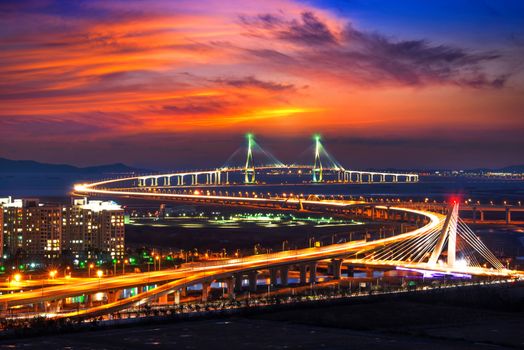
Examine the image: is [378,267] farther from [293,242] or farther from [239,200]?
[239,200]

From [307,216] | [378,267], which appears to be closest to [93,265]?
[378,267]

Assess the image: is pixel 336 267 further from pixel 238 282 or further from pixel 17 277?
pixel 17 277

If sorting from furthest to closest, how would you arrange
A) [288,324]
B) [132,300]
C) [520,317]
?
[132,300], [520,317], [288,324]

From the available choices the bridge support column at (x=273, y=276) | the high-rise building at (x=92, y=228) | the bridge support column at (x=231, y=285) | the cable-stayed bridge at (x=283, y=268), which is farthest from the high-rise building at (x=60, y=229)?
the bridge support column at (x=231, y=285)

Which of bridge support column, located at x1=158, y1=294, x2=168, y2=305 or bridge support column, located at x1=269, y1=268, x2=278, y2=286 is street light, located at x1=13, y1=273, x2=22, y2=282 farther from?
bridge support column, located at x1=269, y1=268, x2=278, y2=286

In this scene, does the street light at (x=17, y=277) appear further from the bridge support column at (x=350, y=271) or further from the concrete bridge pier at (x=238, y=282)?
the bridge support column at (x=350, y=271)

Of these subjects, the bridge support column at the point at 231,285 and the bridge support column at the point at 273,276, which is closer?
the bridge support column at the point at 231,285

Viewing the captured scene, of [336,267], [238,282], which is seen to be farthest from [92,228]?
[238,282]

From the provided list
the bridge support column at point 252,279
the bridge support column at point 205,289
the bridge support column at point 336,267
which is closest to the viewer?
the bridge support column at point 205,289

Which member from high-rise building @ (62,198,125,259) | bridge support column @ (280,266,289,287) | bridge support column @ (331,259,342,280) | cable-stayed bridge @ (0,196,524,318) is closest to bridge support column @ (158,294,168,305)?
cable-stayed bridge @ (0,196,524,318)
